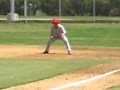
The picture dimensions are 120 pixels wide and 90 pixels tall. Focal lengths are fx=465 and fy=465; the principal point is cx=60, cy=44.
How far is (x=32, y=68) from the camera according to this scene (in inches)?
585

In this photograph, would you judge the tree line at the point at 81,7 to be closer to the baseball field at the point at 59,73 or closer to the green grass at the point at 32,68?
the baseball field at the point at 59,73

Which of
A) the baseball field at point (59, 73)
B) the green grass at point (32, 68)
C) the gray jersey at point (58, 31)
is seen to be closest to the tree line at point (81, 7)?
the gray jersey at point (58, 31)

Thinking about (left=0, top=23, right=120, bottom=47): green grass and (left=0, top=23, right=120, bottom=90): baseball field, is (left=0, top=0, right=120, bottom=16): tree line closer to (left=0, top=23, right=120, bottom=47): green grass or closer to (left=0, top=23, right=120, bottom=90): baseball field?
(left=0, top=23, right=120, bottom=47): green grass

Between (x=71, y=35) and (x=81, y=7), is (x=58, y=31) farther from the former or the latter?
(x=81, y=7)

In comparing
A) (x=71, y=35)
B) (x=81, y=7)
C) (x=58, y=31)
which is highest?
(x=58, y=31)

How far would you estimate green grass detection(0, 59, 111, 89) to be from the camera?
12.4 meters

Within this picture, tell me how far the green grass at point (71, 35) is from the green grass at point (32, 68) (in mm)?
10450

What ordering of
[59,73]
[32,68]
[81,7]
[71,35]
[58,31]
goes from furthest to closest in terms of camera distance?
1. [81,7]
2. [71,35]
3. [58,31]
4. [32,68]
5. [59,73]

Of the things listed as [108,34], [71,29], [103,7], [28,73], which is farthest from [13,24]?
[28,73]

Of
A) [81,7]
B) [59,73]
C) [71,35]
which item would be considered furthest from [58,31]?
[81,7]

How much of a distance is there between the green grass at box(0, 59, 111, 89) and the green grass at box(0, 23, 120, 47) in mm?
10450

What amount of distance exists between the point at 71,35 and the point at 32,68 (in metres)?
19.2

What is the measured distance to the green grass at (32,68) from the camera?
1239cm

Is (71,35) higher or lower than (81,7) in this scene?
lower
